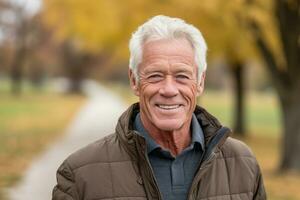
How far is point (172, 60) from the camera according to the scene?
259 cm

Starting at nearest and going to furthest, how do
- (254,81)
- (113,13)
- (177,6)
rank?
1. (177,6)
2. (113,13)
3. (254,81)

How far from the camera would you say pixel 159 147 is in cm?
260

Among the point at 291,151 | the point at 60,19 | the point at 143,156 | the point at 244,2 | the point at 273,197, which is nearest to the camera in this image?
the point at 143,156

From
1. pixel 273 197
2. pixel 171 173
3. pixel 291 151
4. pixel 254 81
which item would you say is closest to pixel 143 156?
pixel 171 173

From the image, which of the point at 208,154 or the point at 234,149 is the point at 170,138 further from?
the point at 234,149

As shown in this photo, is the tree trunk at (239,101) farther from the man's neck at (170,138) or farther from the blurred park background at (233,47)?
the man's neck at (170,138)

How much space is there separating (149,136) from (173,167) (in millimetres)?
162

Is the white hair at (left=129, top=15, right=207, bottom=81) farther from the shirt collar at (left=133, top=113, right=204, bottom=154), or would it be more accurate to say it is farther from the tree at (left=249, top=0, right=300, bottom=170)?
the tree at (left=249, top=0, right=300, bottom=170)

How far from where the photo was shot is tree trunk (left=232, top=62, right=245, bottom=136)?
22.2m

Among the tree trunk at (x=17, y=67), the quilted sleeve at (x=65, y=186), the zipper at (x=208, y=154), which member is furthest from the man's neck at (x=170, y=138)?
the tree trunk at (x=17, y=67)

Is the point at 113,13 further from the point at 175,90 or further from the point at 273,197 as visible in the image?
the point at 175,90

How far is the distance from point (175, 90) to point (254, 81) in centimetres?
7681

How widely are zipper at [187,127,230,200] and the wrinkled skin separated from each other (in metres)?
0.16

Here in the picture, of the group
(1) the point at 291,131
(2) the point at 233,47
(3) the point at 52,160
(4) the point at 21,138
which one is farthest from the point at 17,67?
(1) the point at 291,131
